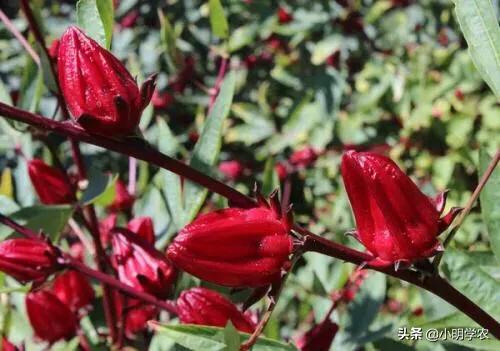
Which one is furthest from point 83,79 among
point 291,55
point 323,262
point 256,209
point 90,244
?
point 291,55

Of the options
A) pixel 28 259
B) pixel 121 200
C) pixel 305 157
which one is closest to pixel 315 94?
pixel 305 157

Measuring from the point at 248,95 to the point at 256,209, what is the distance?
2.37m

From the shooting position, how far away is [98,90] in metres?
0.77

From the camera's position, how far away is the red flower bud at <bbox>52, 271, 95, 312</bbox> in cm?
132

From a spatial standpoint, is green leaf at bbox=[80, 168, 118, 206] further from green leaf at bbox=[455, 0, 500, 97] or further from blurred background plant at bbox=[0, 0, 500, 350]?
blurred background plant at bbox=[0, 0, 500, 350]

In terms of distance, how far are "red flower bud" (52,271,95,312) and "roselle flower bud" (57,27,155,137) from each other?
1.96 ft

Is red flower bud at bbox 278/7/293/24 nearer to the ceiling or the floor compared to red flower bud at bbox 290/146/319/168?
nearer to the ceiling

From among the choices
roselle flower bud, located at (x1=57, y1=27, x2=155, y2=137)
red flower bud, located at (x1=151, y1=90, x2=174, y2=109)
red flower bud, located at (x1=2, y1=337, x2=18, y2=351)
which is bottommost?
red flower bud, located at (x1=151, y1=90, x2=174, y2=109)

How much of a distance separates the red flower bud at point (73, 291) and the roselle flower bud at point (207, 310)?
1.31 feet

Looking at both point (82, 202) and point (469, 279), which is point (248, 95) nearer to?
point (82, 202)

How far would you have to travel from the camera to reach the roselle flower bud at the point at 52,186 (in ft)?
4.05

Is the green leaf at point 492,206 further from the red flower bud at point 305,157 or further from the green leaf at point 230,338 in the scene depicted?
the red flower bud at point 305,157

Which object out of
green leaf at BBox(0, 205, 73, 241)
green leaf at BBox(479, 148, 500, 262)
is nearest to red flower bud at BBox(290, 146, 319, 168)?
green leaf at BBox(0, 205, 73, 241)

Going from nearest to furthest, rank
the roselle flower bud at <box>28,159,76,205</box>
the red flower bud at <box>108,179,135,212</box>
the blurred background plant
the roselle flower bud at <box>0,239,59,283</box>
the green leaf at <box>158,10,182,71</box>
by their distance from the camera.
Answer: the roselle flower bud at <box>0,239,59,283</box>, the roselle flower bud at <box>28,159,76,205</box>, the green leaf at <box>158,10,182,71</box>, the red flower bud at <box>108,179,135,212</box>, the blurred background plant
